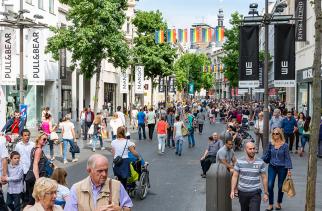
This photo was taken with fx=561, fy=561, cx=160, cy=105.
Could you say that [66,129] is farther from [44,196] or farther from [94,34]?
[44,196]

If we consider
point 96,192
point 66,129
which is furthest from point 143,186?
point 96,192

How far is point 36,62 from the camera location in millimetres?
22953

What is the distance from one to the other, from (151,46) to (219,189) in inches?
1724

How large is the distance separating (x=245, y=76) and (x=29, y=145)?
35.9 feet

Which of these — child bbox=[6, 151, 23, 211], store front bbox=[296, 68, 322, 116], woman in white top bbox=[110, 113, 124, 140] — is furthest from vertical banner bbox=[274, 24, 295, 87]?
store front bbox=[296, 68, 322, 116]

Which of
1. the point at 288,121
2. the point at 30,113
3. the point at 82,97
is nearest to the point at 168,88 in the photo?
the point at 82,97

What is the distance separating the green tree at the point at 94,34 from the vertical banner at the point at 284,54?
12.5 m

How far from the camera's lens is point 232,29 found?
174ft

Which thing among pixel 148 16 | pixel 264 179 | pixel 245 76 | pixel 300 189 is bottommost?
pixel 300 189

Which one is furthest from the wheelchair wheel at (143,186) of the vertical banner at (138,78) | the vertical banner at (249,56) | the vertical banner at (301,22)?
the vertical banner at (138,78)

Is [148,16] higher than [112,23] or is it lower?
higher

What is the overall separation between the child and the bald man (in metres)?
4.72

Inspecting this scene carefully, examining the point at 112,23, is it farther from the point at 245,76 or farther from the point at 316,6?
the point at 316,6

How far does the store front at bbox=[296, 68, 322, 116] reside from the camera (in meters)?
35.9
